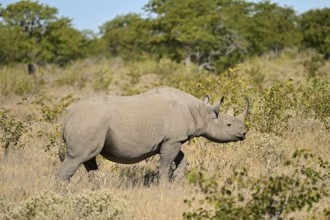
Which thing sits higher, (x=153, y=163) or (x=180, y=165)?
(x=180, y=165)

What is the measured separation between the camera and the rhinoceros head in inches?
325

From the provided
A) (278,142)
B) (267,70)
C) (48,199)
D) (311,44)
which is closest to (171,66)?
(267,70)

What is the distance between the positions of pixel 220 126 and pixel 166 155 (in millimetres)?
1032

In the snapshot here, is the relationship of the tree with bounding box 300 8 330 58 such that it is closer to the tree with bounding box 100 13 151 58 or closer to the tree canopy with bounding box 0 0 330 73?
the tree canopy with bounding box 0 0 330 73

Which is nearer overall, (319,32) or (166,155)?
(166,155)

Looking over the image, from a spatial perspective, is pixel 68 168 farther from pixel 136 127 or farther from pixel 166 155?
pixel 166 155

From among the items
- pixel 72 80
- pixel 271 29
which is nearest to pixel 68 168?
pixel 72 80

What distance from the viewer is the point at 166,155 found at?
7.71 meters

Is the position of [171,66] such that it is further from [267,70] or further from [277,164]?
[277,164]

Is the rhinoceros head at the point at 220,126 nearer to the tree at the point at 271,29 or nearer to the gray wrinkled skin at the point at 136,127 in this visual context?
the gray wrinkled skin at the point at 136,127

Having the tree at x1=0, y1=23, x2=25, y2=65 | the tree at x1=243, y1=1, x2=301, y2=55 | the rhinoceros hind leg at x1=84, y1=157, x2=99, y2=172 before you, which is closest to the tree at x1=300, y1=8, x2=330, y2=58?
the tree at x1=243, y1=1, x2=301, y2=55

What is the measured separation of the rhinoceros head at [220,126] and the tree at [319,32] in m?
24.8

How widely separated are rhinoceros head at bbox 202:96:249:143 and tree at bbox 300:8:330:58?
81.4 feet

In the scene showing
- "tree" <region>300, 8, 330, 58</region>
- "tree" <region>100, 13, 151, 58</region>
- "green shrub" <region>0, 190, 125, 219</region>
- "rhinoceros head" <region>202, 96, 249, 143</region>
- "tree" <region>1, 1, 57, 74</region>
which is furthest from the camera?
"tree" <region>100, 13, 151, 58</region>
